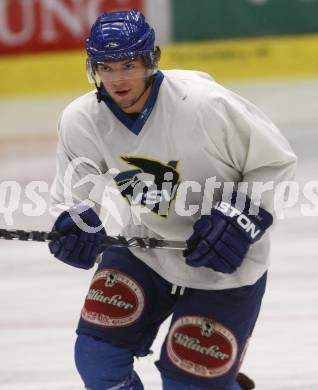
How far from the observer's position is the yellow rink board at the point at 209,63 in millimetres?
Answer: 8852

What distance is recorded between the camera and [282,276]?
4.94 m

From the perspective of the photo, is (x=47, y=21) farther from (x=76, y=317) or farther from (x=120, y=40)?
(x=120, y=40)

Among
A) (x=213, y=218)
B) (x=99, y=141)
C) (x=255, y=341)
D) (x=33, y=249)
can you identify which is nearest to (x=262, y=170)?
(x=213, y=218)

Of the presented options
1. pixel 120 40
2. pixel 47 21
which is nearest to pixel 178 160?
pixel 120 40

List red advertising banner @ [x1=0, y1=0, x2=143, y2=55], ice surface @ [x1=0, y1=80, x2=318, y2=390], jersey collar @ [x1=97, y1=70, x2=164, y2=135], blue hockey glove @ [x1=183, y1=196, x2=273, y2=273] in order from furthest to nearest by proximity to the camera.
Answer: red advertising banner @ [x1=0, y1=0, x2=143, y2=55], ice surface @ [x1=0, y1=80, x2=318, y2=390], jersey collar @ [x1=97, y1=70, x2=164, y2=135], blue hockey glove @ [x1=183, y1=196, x2=273, y2=273]

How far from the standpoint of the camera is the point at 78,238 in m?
3.06

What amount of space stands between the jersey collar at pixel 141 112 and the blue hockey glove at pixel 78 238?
0.29 metres

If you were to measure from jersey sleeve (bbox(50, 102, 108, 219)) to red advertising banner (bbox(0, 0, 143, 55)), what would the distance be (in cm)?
576

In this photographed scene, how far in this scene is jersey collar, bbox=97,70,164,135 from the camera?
3.11 meters

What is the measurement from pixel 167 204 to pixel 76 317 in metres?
1.52

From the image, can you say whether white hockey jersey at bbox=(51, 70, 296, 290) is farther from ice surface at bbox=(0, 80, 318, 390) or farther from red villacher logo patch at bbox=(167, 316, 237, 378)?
ice surface at bbox=(0, 80, 318, 390)

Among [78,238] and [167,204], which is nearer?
[78,238]

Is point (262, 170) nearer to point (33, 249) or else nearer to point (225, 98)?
point (225, 98)

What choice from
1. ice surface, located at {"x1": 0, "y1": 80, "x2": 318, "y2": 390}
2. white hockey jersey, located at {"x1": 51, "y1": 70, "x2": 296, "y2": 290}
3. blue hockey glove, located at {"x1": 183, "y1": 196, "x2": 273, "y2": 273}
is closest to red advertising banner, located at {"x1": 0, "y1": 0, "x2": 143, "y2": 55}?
ice surface, located at {"x1": 0, "y1": 80, "x2": 318, "y2": 390}
